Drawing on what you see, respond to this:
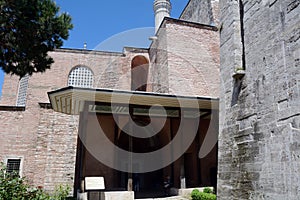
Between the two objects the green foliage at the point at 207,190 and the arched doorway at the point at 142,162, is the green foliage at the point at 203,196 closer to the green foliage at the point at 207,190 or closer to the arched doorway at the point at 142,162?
the green foliage at the point at 207,190

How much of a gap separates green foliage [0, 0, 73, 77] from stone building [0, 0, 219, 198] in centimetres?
148

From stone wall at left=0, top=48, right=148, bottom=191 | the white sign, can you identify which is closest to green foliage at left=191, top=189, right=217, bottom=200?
the white sign

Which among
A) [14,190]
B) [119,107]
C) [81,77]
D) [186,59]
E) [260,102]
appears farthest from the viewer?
[81,77]

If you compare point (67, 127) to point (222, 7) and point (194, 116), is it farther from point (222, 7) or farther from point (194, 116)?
point (222, 7)

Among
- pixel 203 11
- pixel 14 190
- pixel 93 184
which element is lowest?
pixel 93 184

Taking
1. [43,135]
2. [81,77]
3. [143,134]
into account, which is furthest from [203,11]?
[43,135]

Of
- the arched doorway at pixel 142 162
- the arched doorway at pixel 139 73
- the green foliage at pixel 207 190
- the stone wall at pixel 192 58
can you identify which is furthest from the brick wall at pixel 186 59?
the green foliage at pixel 207 190

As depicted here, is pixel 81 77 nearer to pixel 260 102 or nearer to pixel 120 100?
pixel 120 100

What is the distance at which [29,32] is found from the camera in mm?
5355

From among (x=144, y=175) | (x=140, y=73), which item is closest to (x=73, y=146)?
(x=144, y=175)

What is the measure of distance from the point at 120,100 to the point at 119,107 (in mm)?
884

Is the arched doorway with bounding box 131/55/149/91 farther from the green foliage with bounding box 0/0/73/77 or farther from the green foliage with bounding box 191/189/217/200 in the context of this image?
the green foliage with bounding box 0/0/73/77

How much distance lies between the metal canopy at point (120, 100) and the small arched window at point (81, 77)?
21.7 feet

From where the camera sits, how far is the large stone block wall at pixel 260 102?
135 inches
